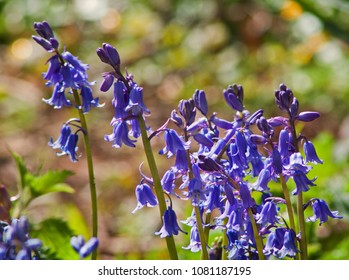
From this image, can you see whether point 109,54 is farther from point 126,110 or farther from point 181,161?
point 181,161

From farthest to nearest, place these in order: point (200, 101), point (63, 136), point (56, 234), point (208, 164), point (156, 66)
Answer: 1. point (156, 66)
2. point (56, 234)
3. point (63, 136)
4. point (200, 101)
5. point (208, 164)

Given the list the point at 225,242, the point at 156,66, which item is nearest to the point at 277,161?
the point at 225,242

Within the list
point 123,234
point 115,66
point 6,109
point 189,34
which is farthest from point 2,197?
point 189,34

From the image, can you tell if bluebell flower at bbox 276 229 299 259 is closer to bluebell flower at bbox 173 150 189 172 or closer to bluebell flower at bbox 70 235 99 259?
bluebell flower at bbox 173 150 189 172

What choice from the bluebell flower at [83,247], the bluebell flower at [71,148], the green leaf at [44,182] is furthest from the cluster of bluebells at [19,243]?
the green leaf at [44,182]

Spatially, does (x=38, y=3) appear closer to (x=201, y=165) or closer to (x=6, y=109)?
(x=6, y=109)

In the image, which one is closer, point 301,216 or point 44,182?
point 301,216

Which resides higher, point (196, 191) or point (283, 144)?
point (283, 144)

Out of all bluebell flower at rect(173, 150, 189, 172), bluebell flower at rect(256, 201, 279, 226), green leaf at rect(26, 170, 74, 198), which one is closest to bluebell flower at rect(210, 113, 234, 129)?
bluebell flower at rect(173, 150, 189, 172)
